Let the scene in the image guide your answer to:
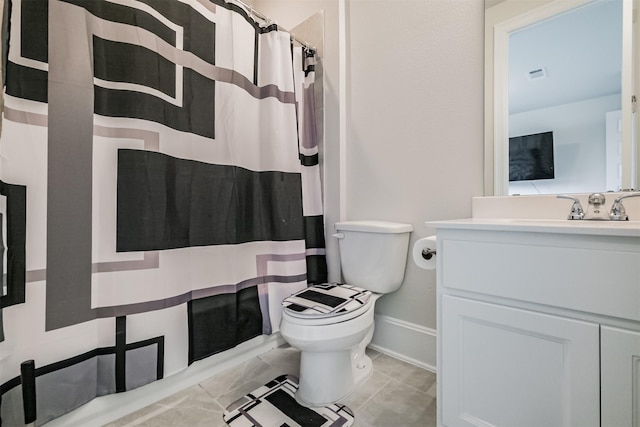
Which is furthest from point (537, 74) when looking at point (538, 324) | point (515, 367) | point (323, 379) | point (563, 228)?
point (323, 379)

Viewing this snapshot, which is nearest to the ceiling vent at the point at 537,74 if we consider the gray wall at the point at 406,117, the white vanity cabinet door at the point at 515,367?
the gray wall at the point at 406,117

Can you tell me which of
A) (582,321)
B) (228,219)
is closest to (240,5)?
(228,219)

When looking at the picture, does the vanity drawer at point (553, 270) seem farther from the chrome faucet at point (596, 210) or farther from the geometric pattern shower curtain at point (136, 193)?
the geometric pattern shower curtain at point (136, 193)

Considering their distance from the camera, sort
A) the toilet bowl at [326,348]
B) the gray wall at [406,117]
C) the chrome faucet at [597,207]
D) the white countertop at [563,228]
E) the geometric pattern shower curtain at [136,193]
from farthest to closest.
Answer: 1. the gray wall at [406,117]
2. the toilet bowl at [326,348]
3. the chrome faucet at [597,207]
4. the geometric pattern shower curtain at [136,193]
5. the white countertop at [563,228]

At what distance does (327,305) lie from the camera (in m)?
1.12

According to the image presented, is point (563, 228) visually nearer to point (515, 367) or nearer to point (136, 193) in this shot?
point (515, 367)

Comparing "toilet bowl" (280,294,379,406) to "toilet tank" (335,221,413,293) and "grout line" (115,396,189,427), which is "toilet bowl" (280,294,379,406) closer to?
"toilet tank" (335,221,413,293)

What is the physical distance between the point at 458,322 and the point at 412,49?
130cm

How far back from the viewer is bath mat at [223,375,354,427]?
1.04m

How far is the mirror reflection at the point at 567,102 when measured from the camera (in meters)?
0.99

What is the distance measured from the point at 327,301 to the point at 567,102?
1.22m

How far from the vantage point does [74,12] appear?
3.04 feet

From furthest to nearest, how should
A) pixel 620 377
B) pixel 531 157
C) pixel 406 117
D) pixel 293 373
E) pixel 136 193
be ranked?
pixel 406 117 → pixel 293 373 → pixel 531 157 → pixel 136 193 → pixel 620 377

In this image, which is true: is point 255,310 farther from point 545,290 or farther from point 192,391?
point 545,290
